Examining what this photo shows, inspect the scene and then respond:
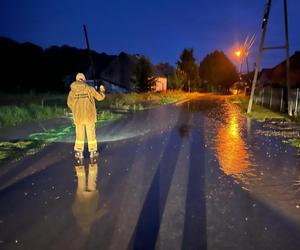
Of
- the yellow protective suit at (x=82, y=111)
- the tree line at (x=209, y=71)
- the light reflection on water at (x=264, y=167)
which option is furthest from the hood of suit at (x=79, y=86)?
the tree line at (x=209, y=71)

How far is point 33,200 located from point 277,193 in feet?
13.6

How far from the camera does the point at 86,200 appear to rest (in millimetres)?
5980

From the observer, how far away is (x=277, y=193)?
6398 mm

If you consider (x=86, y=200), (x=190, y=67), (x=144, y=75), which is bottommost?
(x=86, y=200)

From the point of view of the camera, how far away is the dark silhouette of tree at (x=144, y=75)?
158 feet

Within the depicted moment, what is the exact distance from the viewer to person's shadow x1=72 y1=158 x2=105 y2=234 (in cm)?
507

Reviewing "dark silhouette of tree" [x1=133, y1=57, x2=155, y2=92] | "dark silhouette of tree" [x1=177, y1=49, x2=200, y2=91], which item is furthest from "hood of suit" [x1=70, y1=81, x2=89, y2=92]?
"dark silhouette of tree" [x1=177, y1=49, x2=200, y2=91]

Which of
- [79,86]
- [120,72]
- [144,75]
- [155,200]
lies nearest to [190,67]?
[120,72]

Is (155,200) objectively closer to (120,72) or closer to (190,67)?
(120,72)

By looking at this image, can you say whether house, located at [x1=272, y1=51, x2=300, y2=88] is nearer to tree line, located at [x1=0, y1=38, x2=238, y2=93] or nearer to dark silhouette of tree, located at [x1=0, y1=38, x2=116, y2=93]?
tree line, located at [x1=0, y1=38, x2=238, y2=93]

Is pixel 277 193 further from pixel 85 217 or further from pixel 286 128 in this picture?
pixel 286 128

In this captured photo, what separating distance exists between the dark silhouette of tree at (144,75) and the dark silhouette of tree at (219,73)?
48.8m

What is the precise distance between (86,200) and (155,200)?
44.3 inches

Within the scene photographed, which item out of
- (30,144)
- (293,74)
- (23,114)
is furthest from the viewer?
(293,74)
